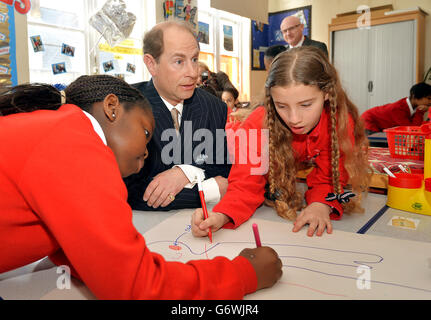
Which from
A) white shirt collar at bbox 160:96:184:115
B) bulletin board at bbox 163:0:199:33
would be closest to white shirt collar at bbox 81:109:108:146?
white shirt collar at bbox 160:96:184:115

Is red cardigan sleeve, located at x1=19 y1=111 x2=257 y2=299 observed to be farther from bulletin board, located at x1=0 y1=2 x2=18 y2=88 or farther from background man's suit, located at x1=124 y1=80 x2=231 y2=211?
bulletin board, located at x1=0 y1=2 x2=18 y2=88

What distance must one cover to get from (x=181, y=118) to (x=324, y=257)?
0.71m

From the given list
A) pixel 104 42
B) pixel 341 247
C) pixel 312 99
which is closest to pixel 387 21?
pixel 104 42

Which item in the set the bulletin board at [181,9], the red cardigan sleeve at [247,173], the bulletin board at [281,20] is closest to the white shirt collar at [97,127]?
the red cardigan sleeve at [247,173]

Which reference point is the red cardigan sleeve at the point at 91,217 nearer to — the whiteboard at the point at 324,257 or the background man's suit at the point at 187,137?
the whiteboard at the point at 324,257

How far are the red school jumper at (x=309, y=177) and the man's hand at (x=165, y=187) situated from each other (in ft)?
0.49

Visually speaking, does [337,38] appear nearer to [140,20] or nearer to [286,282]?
[140,20]

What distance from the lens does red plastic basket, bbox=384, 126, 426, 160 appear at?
1.49m

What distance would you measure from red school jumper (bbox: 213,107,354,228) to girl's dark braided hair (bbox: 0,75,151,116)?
375mm

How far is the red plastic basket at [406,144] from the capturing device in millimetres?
1488

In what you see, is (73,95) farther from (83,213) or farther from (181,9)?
(181,9)

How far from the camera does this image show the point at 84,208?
459 millimetres

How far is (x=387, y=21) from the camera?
4.23 meters

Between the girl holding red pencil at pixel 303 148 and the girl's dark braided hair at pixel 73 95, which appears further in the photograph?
the girl holding red pencil at pixel 303 148
